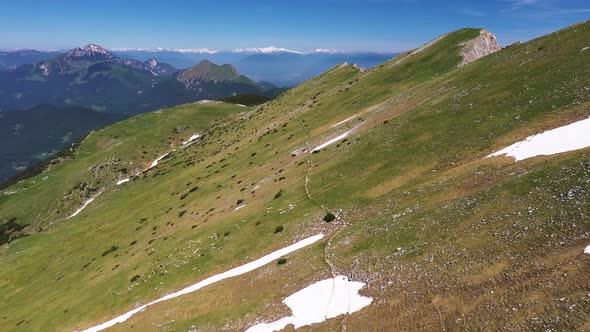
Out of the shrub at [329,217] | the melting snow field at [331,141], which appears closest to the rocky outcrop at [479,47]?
the melting snow field at [331,141]

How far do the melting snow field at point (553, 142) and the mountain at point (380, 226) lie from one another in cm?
20

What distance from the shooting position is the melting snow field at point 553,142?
3247 cm

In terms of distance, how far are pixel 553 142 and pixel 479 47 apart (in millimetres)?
65273

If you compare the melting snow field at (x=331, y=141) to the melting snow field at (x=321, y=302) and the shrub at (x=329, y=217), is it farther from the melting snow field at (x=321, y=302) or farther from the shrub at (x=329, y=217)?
the melting snow field at (x=321, y=302)

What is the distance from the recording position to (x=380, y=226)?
112 ft

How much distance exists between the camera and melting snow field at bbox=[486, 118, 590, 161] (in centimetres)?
3247

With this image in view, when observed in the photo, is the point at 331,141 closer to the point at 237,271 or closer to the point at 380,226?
the point at 237,271

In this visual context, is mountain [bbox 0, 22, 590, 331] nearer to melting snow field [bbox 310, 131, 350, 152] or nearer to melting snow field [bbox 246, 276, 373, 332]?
melting snow field [bbox 246, 276, 373, 332]

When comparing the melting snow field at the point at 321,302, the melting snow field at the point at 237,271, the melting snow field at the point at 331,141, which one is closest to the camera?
the melting snow field at the point at 321,302

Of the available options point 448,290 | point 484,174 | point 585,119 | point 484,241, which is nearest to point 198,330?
point 448,290

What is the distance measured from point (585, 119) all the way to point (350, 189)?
79.9ft

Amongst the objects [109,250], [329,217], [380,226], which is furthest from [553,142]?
[109,250]

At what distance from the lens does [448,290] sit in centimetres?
2272

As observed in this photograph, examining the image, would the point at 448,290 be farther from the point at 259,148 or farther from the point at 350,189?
the point at 259,148
